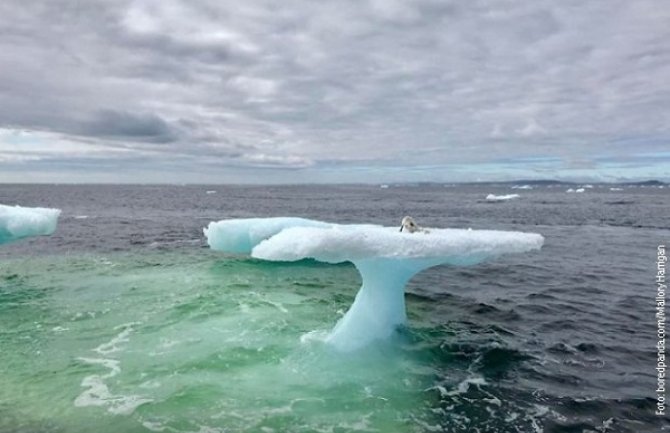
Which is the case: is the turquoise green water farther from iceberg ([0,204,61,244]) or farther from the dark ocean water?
iceberg ([0,204,61,244])

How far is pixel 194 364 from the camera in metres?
11.0

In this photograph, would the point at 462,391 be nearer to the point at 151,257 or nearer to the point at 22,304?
the point at 22,304

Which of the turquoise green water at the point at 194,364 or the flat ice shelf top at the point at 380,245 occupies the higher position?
the flat ice shelf top at the point at 380,245

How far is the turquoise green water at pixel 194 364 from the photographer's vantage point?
866cm

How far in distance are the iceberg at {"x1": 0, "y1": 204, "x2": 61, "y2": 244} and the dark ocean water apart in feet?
6.04

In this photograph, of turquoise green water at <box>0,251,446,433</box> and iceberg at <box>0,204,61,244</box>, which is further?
iceberg at <box>0,204,61,244</box>

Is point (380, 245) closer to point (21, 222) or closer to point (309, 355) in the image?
point (309, 355)

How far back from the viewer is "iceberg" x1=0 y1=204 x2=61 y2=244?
20.0 m

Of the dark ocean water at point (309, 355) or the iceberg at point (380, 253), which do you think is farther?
the iceberg at point (380, 253)

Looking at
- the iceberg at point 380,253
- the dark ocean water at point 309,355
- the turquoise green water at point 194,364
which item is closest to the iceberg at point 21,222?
the dark ocean water at point 309,355

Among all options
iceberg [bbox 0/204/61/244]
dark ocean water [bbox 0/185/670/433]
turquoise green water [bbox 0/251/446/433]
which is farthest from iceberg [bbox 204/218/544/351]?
iceberg [bbox 0/204/61/244]

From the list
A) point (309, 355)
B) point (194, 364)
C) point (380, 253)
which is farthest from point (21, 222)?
point (380, 253)

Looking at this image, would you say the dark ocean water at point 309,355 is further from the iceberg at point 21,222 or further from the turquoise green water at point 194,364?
the iceberg at point 21,222

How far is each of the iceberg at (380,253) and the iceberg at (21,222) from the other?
Result: 13.2 m
